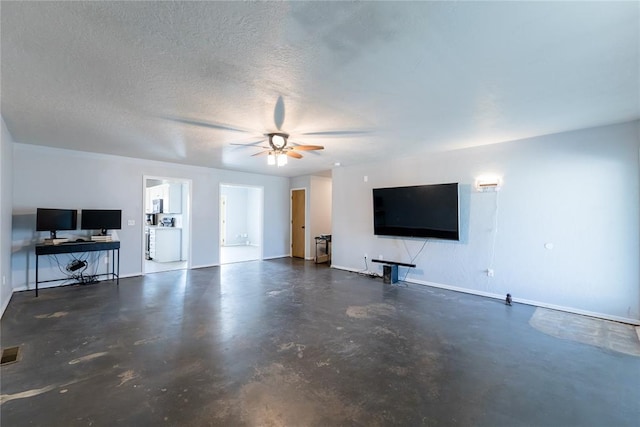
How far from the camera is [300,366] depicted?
2.47 meters

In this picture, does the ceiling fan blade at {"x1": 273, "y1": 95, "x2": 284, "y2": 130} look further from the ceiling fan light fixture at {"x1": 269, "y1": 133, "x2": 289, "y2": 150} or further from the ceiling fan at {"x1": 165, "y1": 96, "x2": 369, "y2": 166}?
the ceiling fan light fixture at {"x1": 269, "y1": 133, "x2": 289, "y2": 150}

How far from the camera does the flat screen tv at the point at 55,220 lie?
15.0ft

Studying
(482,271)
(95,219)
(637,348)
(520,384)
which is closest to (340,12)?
(520,384)

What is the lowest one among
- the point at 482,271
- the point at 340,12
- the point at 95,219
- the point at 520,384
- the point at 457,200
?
the point at 520,384

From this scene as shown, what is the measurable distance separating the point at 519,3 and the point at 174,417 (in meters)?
3.22

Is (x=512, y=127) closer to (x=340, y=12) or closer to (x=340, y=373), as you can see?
(x=340, y=12)

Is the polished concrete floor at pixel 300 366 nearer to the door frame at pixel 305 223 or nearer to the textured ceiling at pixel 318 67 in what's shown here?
the textured ceiling at pixel 318 67

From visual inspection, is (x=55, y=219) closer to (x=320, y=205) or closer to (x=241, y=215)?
(x=320, y=205)

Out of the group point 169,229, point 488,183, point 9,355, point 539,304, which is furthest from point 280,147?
point 169,229

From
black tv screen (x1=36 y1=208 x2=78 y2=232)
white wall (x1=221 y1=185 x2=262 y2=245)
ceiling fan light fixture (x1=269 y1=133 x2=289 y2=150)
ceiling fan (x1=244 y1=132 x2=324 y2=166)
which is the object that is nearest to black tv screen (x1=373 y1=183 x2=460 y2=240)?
ceiling fan (x1=244 y1=132 x2=324 y2=166)

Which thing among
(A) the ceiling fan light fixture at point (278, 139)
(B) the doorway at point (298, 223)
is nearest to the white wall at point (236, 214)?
(B) the doorway at point (298, 223)

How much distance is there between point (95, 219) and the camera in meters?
5.11

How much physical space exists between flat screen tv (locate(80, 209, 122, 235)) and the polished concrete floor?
1.33m

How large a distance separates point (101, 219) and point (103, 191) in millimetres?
647
